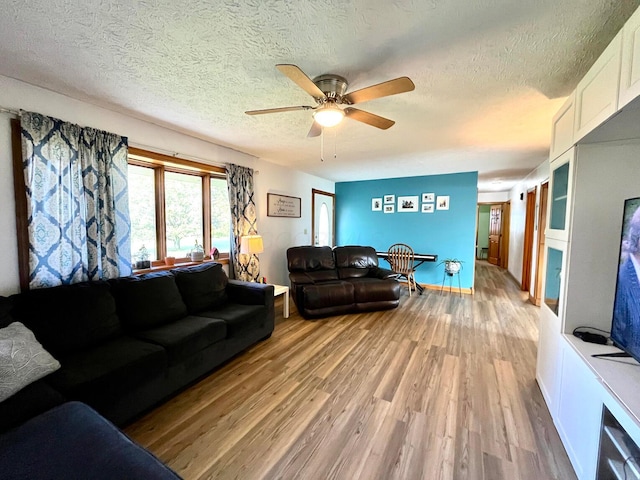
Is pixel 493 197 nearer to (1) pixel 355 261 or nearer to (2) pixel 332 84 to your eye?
(1) pixel 355 261

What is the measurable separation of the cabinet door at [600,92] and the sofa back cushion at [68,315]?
10.8 feet

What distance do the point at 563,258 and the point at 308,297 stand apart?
2675mm

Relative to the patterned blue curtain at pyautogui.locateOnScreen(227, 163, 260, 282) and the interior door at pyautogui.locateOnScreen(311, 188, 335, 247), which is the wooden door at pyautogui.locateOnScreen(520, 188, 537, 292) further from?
the patterned blue curtain at pyautogui.locateOnScreen(227, 163, 260, 282)

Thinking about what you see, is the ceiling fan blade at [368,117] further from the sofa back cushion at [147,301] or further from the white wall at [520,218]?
the white wall at [520,218]

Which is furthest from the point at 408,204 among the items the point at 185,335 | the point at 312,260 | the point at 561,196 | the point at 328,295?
the point at 185,335

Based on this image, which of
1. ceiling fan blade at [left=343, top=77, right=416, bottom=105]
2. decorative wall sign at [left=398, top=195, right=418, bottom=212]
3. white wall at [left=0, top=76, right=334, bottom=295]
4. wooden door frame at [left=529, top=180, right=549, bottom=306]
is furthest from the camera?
decorative wall sign at [left=398, top=195, right=418, bottom=212]

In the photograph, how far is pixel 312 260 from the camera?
4.41 metres

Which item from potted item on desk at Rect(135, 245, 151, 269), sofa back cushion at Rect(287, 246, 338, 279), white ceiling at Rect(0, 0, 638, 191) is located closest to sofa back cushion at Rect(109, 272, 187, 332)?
potted item on desk at Rect(135, 245, 151, 269)

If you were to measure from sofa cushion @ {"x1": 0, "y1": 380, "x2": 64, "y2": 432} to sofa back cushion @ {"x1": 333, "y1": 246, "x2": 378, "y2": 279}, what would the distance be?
3.54 meters

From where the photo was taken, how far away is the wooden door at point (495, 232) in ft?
26.3

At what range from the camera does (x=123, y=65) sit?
1692 millimetres

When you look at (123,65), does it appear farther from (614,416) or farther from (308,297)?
(614,416)

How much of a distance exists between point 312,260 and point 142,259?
2.37m

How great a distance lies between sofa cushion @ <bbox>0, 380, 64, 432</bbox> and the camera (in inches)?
48.4
